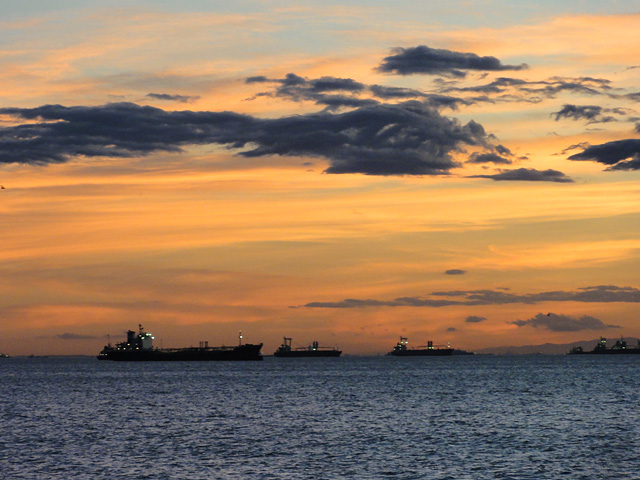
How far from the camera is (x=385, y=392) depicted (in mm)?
151375

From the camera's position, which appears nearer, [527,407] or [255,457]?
[255,457]

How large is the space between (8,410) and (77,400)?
21.8m

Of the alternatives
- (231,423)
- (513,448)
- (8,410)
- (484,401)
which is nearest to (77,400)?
(8,410)

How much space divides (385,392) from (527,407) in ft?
131

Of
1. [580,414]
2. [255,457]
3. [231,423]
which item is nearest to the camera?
[255,457]

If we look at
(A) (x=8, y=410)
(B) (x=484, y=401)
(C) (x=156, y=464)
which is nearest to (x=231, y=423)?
(C) (x=156, y=464)

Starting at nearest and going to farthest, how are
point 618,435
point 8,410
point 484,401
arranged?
point 618,435 → point 8,410 → point 484,401

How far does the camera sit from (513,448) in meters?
72.9

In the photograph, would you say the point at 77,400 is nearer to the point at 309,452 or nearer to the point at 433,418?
the point at 433,418

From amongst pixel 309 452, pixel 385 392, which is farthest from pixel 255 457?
pixel 385 392

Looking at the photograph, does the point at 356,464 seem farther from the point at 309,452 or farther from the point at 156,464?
the point at 156,464

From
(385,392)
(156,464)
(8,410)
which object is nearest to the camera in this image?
(156,464)

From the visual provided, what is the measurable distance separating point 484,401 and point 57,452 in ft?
240

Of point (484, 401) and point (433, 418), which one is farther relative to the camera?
point (484, 401)
